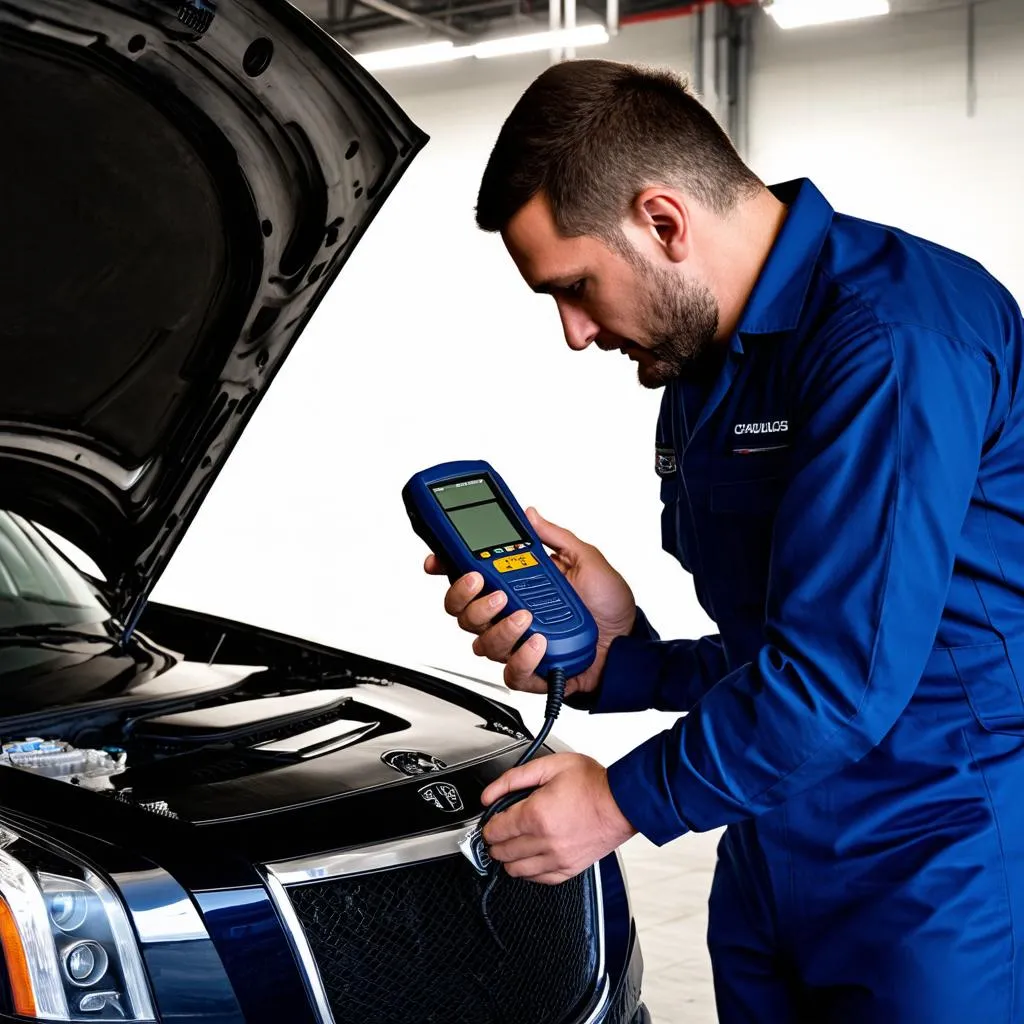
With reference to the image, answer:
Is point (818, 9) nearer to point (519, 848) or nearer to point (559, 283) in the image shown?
point (559, 283)

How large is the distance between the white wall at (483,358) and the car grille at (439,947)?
16.5ft

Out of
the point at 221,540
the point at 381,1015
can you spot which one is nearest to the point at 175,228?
the point at 381,1015

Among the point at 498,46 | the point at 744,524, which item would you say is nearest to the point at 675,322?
the point at 744,524

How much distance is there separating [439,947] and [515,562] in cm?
50

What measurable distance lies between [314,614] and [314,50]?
6652 mm

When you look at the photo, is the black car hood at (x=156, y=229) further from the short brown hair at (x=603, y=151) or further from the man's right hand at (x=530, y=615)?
the man's right hand at (x=530, y=615)

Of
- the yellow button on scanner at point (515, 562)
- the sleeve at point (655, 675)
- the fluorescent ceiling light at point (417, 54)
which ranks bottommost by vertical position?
the sleeve at point (655, 675)

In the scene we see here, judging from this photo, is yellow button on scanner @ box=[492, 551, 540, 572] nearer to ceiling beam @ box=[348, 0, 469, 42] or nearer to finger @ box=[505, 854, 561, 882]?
finger @ box=[505, 854, 561, 882]

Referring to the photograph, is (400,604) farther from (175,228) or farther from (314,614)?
(175,228)

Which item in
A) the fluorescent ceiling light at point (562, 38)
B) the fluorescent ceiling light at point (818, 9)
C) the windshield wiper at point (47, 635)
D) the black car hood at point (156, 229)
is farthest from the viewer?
the fluorescent ceiling light at point (562, 38)

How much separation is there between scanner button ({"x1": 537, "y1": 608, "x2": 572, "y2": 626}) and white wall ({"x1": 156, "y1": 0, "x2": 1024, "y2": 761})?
5.30m

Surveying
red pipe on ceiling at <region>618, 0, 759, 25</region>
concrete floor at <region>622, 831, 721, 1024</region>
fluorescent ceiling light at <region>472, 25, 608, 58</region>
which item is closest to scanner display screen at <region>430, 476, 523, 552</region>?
concrete floor at <region>622, 831, 721, 1024</region>

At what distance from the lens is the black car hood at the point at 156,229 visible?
1.70 meters

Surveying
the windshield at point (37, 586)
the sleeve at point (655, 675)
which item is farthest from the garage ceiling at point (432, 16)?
the sleeve at point (655, 675)
